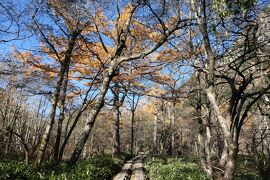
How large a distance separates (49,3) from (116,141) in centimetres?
1708

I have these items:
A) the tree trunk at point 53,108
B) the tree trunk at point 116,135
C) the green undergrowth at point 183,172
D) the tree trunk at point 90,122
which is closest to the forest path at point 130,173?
the green undergrowth at point 183,172

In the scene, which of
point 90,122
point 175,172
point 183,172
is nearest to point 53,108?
point 90,122

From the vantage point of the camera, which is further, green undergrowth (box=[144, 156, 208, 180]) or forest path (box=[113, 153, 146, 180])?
forest path (box=[113, 153, 146, 180])

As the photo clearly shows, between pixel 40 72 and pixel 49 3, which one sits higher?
pixel 49 3

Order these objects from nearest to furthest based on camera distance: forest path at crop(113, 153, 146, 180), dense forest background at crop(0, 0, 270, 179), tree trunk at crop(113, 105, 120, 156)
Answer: dense forest background at crop(0, 0, 270, 179)
forest path at crop(113, 153, 146, 180)
tree trunk at crop(113, 105, 120, 156)

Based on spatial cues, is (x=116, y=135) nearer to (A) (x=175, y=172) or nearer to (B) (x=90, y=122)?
(A) (x=175, y=172)

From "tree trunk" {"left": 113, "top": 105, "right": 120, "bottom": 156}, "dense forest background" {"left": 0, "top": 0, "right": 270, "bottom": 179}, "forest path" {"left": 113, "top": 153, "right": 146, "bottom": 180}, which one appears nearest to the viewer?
"dense forest background" {"left": 0, "top": 0, "right": 270, "bottom": 179}

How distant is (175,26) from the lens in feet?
37.8

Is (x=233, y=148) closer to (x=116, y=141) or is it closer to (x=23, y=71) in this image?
(x=23, y=71)

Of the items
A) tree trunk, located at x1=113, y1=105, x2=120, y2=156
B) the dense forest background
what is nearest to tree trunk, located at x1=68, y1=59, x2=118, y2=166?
the dense forest background

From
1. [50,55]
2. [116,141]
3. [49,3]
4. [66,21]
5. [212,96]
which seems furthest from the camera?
[116,141]

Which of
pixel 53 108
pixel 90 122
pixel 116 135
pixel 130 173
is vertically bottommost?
pixel 130 173

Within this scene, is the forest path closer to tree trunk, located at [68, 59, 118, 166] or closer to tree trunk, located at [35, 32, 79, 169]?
tree trunk, located at [68, 59, 118, 166]

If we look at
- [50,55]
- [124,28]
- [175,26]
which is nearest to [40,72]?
[50,55]
